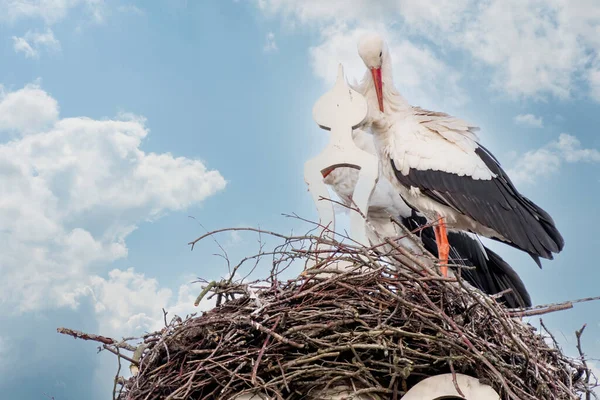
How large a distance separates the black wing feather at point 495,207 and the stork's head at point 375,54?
51 centimetres

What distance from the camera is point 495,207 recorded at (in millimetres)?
4848

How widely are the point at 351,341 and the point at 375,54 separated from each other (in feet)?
8.28

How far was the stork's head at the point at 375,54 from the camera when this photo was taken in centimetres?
498

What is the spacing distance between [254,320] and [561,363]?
57.4 inches

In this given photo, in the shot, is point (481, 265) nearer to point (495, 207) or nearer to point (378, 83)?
point (495, 207)

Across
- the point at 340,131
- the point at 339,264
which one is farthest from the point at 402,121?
the point at 339,264

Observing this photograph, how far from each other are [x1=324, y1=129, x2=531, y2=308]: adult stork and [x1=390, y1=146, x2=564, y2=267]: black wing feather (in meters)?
0.50

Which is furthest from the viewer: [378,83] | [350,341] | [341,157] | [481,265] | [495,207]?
[481,265]

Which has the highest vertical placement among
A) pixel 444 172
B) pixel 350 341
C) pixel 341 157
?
pixel 444 172

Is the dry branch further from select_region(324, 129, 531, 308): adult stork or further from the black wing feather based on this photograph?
select_region(324, 129, 531, 308): adult stork

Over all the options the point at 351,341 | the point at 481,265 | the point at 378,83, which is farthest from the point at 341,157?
the point at 481,265

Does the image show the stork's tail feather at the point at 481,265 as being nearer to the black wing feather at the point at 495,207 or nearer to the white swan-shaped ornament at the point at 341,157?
the black wing feather at the point at 495,207

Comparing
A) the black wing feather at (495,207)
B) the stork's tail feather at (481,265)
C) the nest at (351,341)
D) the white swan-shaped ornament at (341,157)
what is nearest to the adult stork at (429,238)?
the stork's tail feather at (481,265)

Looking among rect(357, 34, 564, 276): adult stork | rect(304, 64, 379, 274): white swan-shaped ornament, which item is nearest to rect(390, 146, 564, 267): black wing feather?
rect(357, 34, 564, 276): adult stork
